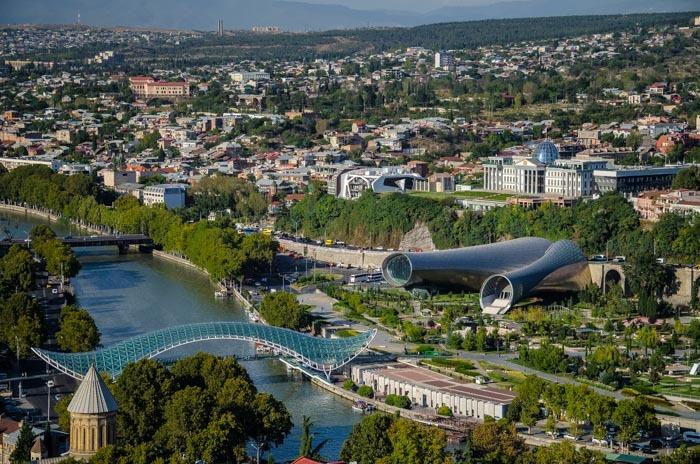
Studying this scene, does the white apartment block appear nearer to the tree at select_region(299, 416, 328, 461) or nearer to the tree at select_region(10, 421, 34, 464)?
the tree at select_region(299, 416, 328, 461)

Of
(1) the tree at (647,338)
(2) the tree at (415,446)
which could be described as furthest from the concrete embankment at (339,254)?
(2) the tree at (415,446)

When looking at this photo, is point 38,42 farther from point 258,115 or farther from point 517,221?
point 517,221

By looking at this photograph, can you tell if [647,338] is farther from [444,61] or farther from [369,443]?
[444,61]

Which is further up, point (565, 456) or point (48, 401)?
point (565, 456)

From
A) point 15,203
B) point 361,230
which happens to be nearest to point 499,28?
point 15,203

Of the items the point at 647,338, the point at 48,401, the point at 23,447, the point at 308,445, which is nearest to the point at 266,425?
the point at 308,445
